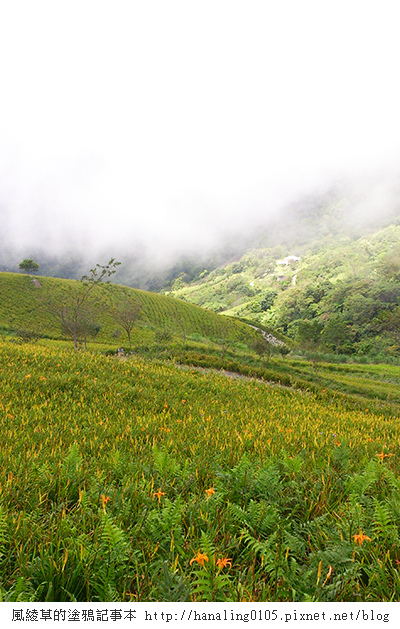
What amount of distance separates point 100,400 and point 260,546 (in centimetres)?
492

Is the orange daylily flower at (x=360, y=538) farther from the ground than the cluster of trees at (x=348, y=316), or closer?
closer

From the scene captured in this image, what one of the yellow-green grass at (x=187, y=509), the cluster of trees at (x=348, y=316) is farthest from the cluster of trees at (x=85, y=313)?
the cluster of trees at (x=348, y=316)

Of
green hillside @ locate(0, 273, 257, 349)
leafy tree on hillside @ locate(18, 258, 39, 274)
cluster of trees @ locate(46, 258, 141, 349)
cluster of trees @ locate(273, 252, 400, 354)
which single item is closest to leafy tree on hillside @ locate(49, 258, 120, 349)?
cluster of trees @ locate(46, 258, 141, 349)

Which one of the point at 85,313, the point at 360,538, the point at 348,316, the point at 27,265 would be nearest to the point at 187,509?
the point at 360,538

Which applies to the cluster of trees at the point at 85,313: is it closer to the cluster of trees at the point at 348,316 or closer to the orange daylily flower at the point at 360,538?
the orange daylily flower at the point at 360,538

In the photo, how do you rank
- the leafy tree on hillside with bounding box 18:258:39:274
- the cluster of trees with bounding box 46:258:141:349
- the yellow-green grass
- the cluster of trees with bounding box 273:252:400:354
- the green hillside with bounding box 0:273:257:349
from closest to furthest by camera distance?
1. the yellow-green grass
2. the cluster of trees with bounding box 46:258:141:349
3. the green hillside with bounding box 0:273:257:349
4. the cluster of trees with bounding box 273:252:400:354
5. the leafy tree on hillside with bounding box 18:258:39:274

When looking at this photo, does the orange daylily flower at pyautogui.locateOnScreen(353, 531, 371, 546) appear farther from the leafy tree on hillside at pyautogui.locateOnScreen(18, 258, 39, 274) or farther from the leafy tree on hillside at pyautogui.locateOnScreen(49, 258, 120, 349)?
the leafy tree on hillside at pyautogui.locateOnScreen(18, 258, 39, 274)

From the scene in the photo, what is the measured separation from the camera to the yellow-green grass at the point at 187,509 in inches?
65.5

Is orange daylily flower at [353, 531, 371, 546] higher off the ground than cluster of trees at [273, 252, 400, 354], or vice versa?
cluster of trees at [273, 252, 400, 354]

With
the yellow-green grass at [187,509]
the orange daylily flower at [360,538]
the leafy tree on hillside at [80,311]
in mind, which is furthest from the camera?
the leafy tree on hillside at [80,311]

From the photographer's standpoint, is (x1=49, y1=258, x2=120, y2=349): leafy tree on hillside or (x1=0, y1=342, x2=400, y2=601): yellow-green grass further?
(x1=49, y1=258, x2=120, y2=349): leafy tree on hillside

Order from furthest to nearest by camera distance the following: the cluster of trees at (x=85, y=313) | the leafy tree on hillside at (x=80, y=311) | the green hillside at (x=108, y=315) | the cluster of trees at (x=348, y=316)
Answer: the cluster of trees at (x=348, y=316) < the green hillside at (x=108, y=315) < the cluster of trees at (x=85, y=313) < the leafy tree on hillside at (x=80, y=311)

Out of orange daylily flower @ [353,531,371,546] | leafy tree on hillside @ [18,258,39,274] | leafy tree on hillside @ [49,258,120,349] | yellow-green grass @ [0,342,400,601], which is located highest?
leafy tree on hillside @ [18,258,39,274]

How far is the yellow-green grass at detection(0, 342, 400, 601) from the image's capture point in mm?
1663
